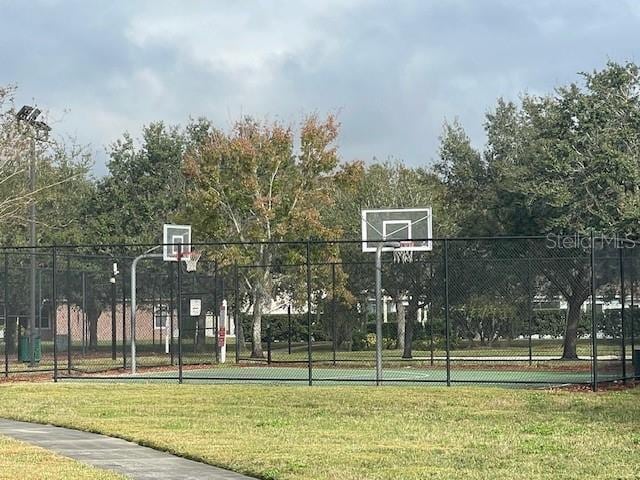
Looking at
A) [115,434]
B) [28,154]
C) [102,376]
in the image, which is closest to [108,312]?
[28,154]

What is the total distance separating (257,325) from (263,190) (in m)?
4.68

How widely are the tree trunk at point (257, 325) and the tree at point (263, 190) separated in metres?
0.07

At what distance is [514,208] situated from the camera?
116 feet

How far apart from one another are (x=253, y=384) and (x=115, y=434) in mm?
8248

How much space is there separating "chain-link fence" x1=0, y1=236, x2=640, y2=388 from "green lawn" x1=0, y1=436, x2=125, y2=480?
998 centimetres

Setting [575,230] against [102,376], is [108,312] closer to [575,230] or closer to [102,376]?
[102,376]

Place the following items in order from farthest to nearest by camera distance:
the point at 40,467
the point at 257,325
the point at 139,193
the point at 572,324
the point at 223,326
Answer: the point at 139,193, the point at 257,325, the point at 223,326, the point at 572,324, the point at 40,467

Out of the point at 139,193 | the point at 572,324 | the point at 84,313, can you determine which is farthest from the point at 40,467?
the point at 139,193

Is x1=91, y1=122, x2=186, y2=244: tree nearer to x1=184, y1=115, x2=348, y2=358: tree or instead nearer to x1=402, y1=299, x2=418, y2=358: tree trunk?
x1=184, y1=115, x2=348, y2=358: tree

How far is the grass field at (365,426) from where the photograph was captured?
12.5 metres

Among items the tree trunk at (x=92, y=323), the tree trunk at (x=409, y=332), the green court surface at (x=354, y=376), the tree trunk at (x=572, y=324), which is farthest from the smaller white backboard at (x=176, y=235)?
the tree trunk at (x=572, y=324)

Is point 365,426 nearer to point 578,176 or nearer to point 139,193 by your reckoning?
point 578,176

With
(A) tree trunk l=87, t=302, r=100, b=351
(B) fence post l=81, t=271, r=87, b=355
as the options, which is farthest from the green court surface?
(A) tree trunk l=87, t=302, r=100, b=351

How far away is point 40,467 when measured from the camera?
41.0 ft
